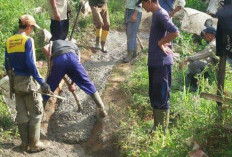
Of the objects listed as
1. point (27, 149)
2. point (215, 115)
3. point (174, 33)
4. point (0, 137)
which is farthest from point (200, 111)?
point (0, 137)

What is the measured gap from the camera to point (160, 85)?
5.57m

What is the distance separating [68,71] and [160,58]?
1.59 meters

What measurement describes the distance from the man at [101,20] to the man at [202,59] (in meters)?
2.57

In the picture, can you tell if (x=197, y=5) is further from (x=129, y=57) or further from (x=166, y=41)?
(x=166, y=41)

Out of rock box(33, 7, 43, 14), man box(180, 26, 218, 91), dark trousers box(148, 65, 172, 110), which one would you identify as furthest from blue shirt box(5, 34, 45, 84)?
rock box(33, 7, 43, 14)

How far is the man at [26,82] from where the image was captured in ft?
18.1

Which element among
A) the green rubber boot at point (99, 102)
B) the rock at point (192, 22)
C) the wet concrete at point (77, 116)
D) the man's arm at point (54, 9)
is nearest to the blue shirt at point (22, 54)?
the green rubber boot at point (99, 102)

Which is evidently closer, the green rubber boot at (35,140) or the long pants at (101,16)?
the green rubber boot at (35,140)

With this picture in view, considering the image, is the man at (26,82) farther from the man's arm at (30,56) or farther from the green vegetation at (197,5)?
the green vegetation at (197,5)

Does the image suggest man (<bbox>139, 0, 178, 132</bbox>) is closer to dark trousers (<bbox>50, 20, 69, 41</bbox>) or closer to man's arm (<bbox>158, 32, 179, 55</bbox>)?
man's arm (<bbox>158, 32, 179, 55</bbox>)

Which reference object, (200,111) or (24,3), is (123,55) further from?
(200,111)

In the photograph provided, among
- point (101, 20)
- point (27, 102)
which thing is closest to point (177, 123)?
point (27, 102)

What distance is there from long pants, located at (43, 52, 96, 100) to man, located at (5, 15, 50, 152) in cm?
37

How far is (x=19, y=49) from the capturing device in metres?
5.54
